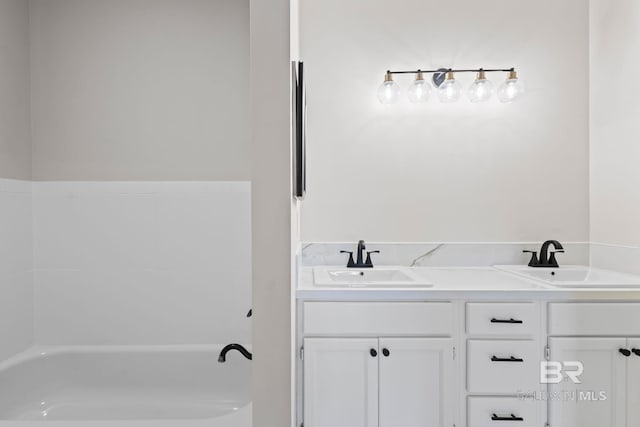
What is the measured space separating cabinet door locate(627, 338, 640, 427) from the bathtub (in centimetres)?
175

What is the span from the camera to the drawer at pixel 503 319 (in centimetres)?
175

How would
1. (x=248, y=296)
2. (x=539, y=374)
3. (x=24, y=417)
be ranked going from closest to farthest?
1. (x=539, y=374)
2. (x=24, y=417)
3. (x=248, y=296)

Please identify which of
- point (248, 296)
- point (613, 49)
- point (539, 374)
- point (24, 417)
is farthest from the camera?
point (248, 296)

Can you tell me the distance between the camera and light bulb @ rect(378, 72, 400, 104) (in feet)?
7.41

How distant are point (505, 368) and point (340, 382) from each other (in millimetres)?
694

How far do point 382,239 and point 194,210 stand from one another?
1.06 meters

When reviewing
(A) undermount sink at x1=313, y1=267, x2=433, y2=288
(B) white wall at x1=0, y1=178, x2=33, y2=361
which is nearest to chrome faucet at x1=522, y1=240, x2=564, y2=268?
(A) undermount sink at x1=313, y1=267, x2=433, y2=288

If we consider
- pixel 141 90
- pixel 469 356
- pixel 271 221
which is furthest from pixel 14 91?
pixel 469 356

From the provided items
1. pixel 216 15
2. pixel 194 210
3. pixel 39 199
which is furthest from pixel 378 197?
pixel 39 199

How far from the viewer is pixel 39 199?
7.39ft

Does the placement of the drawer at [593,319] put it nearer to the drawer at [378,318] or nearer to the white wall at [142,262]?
the drawer at [378,318]

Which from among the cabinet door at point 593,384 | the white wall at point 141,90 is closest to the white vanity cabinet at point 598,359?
the cabinet door at point 593,384

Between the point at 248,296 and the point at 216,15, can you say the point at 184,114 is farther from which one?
the point at 248,296

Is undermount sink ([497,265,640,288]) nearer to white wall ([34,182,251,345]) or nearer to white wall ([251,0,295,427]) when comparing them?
white wall ([251,0,295,427])
